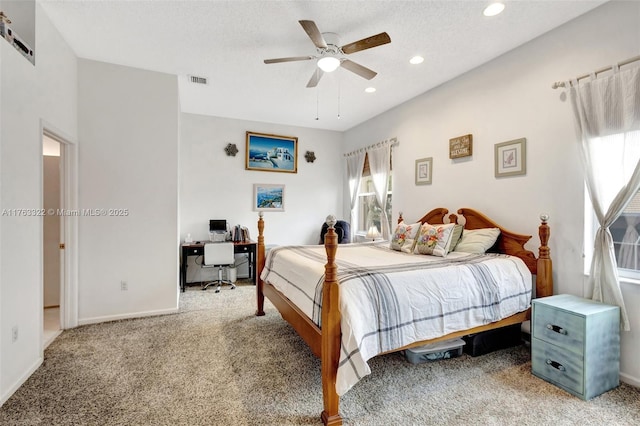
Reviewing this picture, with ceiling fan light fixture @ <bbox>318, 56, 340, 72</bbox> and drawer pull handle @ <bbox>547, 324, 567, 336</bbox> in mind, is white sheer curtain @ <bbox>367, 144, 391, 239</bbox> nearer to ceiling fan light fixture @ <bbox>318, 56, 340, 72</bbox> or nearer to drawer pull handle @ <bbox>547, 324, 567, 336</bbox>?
ceiling fan light fixture @ <bbox>318, 56, 340, 72</bbox>

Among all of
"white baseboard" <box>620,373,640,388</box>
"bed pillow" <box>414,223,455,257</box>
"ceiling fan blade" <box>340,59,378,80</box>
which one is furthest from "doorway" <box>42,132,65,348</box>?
"white baseboard" <box>620,373,640,388</box>

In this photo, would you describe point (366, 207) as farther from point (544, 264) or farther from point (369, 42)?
point (369, 42)

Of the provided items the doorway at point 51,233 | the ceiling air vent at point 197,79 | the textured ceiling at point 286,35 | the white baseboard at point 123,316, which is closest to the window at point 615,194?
the textured ceiling at point 286,35

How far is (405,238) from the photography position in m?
3.43

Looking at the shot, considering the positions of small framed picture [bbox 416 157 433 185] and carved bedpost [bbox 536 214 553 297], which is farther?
small framed picture [bbox 416 157 433 185]

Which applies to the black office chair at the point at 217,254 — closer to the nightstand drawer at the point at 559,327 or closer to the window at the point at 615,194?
the nightstand drawer at the point at 559,327

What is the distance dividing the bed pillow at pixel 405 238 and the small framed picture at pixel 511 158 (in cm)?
105

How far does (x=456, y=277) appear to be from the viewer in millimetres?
2254

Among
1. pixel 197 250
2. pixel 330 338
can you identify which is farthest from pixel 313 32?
pixel 197 250

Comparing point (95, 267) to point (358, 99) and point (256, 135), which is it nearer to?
point (256, 135)

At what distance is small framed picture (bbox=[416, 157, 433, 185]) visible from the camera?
4.09m

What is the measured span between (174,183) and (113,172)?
2.08 feet

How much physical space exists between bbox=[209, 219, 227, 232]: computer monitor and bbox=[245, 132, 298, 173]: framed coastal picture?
110cm

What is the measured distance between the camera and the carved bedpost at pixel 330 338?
5.86 feet
